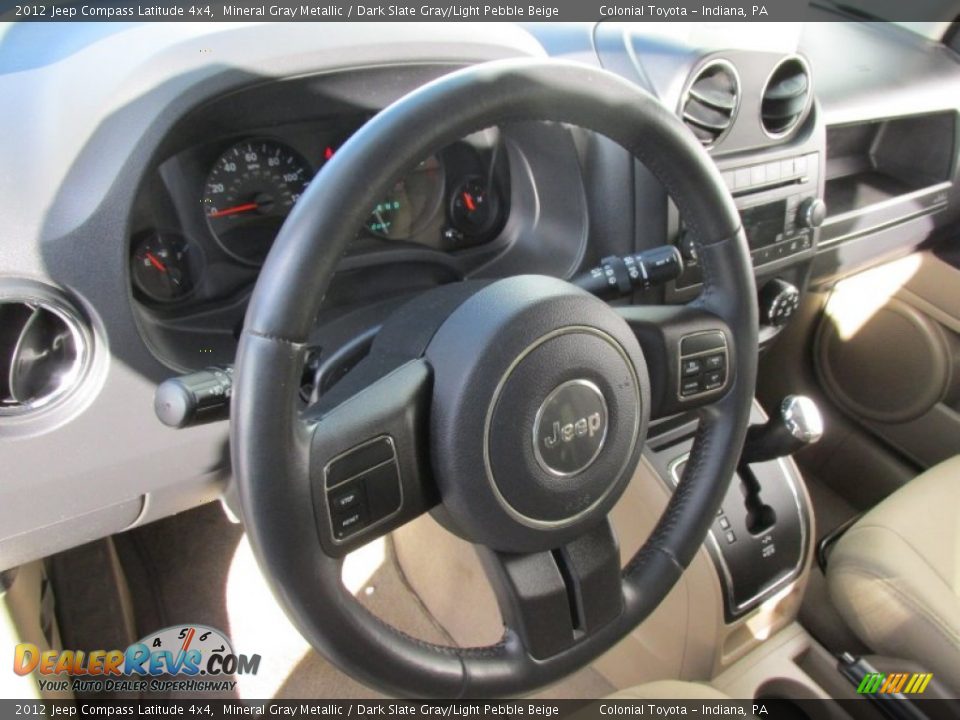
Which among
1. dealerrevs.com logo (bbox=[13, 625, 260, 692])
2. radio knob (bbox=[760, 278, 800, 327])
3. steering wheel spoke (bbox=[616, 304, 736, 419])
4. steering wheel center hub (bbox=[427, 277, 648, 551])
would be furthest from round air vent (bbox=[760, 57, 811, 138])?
dealerrevs.com logo (bbox=[13, 625, 260, 692])

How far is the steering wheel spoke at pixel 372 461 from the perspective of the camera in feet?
2.15

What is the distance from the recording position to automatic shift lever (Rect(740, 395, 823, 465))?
3.83 ft

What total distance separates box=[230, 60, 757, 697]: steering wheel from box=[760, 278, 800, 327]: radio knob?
600 mm

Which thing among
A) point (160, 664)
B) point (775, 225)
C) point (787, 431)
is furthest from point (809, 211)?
point (160, 664)

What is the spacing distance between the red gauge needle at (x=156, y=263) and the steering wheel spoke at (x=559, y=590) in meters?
0.56

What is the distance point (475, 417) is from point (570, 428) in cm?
10

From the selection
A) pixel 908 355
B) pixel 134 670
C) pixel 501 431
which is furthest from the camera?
pixel 908 355

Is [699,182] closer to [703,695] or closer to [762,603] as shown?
[703,695]

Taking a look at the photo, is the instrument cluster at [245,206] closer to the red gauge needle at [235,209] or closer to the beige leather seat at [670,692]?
the red gauge needle at [235,209]

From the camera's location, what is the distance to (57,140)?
807mm

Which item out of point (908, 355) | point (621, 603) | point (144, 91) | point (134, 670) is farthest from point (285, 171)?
point (908, 355)

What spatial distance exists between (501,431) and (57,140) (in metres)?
0.55

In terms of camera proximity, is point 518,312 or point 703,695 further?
point 703,695

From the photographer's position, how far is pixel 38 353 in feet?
2.88
